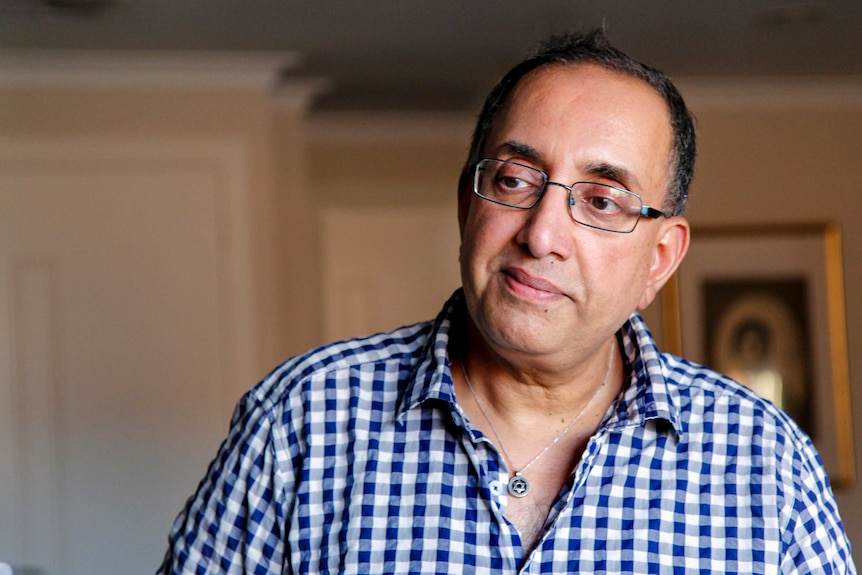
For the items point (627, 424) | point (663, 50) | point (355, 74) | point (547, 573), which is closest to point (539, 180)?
point (627, 424)

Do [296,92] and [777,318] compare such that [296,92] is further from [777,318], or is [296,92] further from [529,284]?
[529,284]

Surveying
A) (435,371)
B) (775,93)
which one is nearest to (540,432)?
(435,371)

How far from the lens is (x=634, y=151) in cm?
122

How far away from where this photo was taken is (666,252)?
1353 millimetres

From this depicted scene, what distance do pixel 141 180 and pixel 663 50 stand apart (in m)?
2.00

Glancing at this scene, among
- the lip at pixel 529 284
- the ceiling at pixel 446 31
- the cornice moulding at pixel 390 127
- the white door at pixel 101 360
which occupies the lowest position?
the white door at pixel 101 360

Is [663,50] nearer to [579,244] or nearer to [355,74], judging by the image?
[355,74]

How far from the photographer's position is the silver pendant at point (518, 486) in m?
1.19

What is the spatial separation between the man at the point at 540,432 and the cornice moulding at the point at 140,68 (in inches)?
102

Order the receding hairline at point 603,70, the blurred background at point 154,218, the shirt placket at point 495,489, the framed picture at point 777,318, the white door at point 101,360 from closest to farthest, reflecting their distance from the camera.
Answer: the shirt placket at point 495,489, the receding hairline at point 603,70, the blurred background at point 154,218, the white door at point 101,360, the framed picture at point 777,318

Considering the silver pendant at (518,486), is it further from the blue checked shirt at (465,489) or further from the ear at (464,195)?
the ear at (464,195)

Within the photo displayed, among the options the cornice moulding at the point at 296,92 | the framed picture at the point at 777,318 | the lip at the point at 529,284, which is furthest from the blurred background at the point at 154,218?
the lip at the point at 529,284

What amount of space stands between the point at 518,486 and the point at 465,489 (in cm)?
7

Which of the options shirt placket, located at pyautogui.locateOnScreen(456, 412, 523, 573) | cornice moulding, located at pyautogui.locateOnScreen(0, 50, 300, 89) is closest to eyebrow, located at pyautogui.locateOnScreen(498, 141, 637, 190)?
shirt placket, located at pyautogui.locateOnScreen(456, 412, 523, 573)
